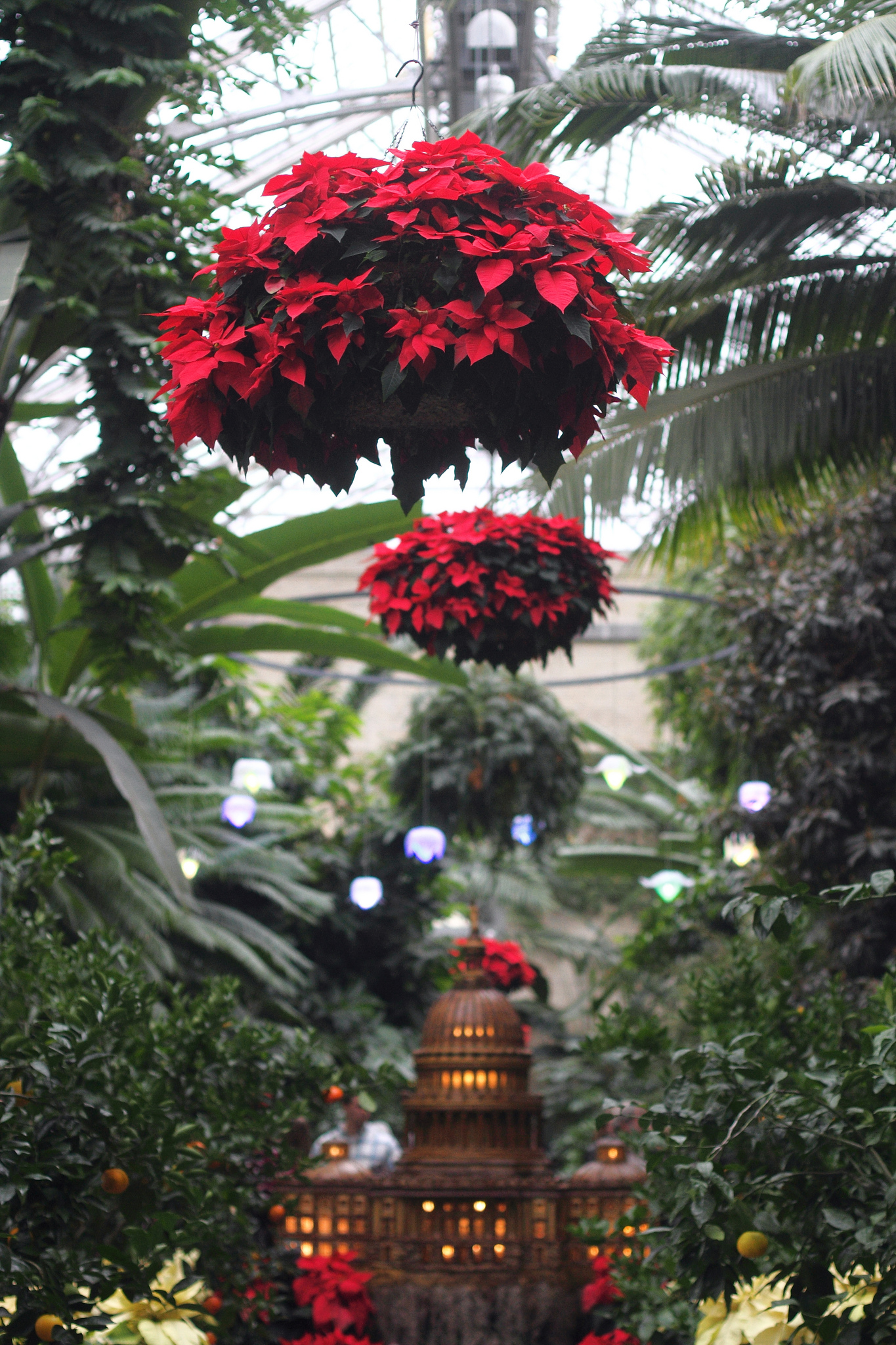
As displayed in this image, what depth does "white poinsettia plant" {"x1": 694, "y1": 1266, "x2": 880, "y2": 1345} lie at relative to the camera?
2.43 metres

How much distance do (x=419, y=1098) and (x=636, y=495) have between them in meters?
2.53

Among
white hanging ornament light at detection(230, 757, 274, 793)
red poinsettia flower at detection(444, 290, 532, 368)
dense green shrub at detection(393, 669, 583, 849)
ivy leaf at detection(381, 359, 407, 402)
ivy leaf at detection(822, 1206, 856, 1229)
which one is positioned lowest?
ivy leaf at detection(822, 1206, 856, 1229)

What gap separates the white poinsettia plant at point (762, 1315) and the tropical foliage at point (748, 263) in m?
2.97

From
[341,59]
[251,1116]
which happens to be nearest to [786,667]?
[251,1116]

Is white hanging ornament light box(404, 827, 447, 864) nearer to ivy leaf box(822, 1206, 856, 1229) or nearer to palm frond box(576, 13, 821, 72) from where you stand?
palm frond box(576, 13, 821, 72)

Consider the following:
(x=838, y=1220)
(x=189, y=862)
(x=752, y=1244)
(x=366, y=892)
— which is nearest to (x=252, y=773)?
(x=366, y=892)

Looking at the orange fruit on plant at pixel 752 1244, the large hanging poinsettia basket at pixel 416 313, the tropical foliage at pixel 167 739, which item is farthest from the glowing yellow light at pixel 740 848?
the large hanging poinsettia basket at pixel 416 313

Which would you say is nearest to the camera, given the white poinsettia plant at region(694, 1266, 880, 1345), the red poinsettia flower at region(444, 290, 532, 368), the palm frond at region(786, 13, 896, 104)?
the red poinsettia flower at region(444, 290, 532, 368)

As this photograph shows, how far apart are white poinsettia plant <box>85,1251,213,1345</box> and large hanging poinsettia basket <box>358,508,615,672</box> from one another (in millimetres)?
1880

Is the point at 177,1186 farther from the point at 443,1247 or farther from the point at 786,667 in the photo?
the point at 786,667

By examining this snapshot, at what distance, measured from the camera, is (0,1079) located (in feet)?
8.78

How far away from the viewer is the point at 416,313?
1.92 metres

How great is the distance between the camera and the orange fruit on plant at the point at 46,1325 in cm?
234

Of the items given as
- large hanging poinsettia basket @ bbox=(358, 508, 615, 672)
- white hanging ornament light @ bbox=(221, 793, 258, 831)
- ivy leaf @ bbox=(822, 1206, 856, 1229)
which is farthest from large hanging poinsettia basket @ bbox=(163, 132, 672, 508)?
white hanging ornament light @ bbox=(221, 793, 258, 831)
